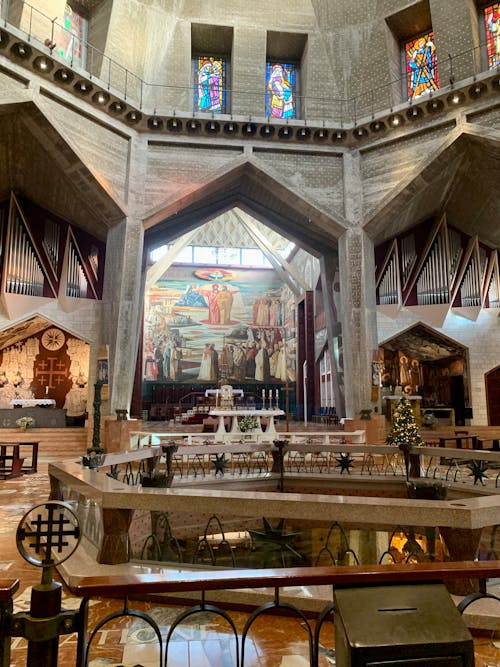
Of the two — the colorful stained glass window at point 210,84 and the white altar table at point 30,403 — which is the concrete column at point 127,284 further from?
the white altar table at point 30,403

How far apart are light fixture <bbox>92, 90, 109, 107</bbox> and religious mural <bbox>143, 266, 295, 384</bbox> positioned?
12740mm

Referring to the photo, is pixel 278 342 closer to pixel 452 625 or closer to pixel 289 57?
pixel 289 57

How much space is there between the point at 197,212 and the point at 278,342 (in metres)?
10.4

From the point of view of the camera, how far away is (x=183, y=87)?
14.7 m

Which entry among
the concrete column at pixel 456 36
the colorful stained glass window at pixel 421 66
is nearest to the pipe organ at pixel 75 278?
the colorful stained glass window at pixel 421 66

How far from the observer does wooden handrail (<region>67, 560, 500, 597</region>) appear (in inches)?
62.4

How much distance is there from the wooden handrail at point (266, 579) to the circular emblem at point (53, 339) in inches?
686

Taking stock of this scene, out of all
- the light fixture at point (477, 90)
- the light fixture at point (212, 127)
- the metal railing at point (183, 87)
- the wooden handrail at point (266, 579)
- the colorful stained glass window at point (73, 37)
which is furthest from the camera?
the light fixture at point (212, 127)

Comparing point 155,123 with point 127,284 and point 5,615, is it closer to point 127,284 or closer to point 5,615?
point 127,284

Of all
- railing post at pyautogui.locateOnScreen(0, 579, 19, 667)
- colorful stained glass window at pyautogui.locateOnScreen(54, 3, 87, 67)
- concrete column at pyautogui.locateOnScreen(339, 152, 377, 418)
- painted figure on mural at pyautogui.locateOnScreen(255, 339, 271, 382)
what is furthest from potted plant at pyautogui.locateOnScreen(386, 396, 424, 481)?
painted figure on mural at pyautogui.locateOnScreen(255, 339, 271, 382)

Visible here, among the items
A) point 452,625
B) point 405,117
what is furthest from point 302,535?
point 405,117

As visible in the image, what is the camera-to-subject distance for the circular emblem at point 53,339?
58.2ft

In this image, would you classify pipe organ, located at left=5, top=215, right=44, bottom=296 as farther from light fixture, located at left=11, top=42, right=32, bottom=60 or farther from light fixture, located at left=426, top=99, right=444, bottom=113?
light fixture, located at left=426, top=99, right=444, bottom=113

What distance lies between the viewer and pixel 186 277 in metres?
25.9
